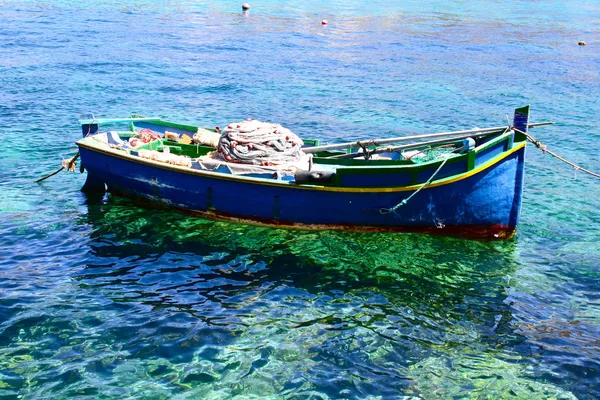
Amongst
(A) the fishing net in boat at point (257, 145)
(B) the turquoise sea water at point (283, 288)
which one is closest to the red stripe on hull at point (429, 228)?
(B) the turquoise sea water at point (283, 288)

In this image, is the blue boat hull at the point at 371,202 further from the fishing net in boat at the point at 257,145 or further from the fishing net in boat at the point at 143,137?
the fishing net in boat at the point at 143,137

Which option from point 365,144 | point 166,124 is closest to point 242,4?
point 166,124

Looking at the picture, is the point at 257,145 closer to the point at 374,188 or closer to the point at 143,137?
the point at 374,188

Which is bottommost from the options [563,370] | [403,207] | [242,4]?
[563,370]

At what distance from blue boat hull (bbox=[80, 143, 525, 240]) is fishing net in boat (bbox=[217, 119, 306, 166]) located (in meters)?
0.61

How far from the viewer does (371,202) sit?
1352 cm

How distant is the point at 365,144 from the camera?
47.3 feet

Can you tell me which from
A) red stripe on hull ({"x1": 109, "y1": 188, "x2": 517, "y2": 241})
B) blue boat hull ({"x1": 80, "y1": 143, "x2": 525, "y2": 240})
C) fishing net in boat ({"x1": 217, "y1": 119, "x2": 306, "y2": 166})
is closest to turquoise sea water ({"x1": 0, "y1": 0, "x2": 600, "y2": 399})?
red stripe on hull ({"x1": 109, "y1": 188, "x2": 517, "y2": 241})

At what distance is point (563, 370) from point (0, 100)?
71.2 ft

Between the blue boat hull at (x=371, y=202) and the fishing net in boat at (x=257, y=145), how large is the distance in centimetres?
61

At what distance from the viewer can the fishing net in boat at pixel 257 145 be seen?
14.3 meters

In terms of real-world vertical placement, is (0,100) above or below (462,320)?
above

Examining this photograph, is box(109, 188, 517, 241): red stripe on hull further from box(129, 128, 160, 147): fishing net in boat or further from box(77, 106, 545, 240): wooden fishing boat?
box(129, 128, 160, 147): fishing net in boat

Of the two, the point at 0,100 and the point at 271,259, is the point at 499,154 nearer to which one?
the point at 271,259
